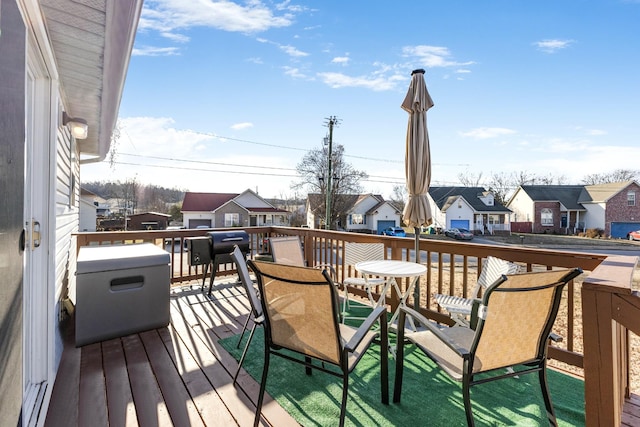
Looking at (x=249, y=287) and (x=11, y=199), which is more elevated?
(x=11, y=199)

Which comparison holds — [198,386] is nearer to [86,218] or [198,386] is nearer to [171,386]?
[171,386]

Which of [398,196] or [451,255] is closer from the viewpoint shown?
[451,255]

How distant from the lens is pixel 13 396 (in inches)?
46.8

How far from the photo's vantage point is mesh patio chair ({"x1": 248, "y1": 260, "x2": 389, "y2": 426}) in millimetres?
1736

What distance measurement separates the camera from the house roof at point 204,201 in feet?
92.7

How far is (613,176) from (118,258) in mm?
47448

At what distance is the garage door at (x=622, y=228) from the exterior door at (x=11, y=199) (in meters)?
39.3


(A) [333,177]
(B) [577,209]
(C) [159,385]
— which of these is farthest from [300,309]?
(B) [577,209]

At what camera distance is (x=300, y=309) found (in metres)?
1.85

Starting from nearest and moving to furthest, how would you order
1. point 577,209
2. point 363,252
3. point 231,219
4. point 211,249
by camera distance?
point 363,252, point 211,249, point 231,219, point 577,209

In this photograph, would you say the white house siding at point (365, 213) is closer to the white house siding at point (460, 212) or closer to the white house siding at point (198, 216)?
the white house siding at point (460, 212)

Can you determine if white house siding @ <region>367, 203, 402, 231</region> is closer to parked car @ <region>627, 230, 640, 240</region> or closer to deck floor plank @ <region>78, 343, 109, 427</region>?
parked car @ <region>627, 230, 640, 240</region>

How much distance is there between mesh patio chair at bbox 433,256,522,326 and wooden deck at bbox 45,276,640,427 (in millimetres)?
1120

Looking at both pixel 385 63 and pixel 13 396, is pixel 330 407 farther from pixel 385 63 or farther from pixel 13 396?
pixel 385 63
